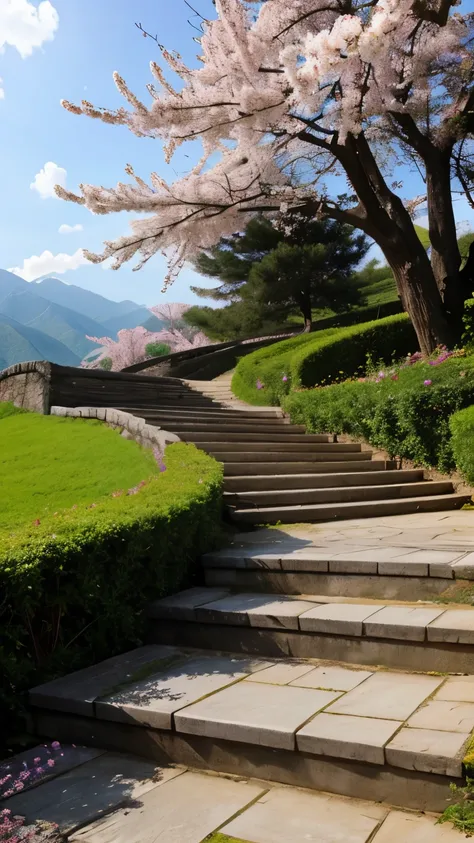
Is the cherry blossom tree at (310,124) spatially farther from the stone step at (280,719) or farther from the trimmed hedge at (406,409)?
the stone step at (280,719)

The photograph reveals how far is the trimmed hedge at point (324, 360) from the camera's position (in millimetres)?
12992

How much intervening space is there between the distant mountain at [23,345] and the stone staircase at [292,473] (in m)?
64.8

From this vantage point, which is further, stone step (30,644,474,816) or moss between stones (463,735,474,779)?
stone step (30,644,474,816)

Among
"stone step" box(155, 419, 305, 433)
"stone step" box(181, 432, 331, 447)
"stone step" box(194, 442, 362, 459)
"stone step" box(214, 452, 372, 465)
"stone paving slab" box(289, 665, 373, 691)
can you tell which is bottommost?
"stone paving slab" box(289, 665, 373, 691)

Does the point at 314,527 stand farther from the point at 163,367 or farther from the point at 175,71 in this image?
the point at 163,367

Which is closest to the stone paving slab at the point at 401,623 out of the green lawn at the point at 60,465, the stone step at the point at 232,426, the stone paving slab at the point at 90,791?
the stone paving slab at the point at 90,791

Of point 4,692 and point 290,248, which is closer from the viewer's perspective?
point 4,692

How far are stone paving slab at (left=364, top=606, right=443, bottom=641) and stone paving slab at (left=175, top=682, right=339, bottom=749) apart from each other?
509 mm

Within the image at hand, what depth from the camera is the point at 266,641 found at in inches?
156

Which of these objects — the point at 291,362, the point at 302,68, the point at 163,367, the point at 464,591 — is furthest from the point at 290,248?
the point at 464,591

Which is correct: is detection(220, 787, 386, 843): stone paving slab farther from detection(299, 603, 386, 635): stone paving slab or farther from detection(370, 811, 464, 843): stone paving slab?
detection(299, 603, 386, 635): stone paving slab

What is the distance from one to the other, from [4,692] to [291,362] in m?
10.2

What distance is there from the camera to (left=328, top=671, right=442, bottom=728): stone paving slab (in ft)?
9.57

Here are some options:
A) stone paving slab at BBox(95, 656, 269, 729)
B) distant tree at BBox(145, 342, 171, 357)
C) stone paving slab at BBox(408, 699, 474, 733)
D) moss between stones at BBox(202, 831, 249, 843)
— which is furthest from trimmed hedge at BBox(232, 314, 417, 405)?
distant tree at BBox(145, 342, 171, 357)
